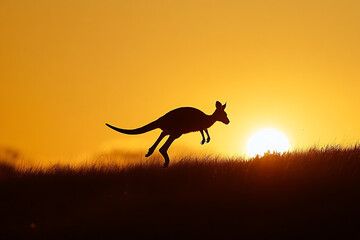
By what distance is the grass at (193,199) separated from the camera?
10.2m

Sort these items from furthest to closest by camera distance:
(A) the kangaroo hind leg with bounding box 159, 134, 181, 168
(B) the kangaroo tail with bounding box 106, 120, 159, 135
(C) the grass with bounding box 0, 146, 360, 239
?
(B) the kangaroo tail with bounding box 106, 120, 159, 135 → (A) the kangaroo hind leg with bounding box 159, 134, 181, 168 → (C) the grass with bounding box 0, 146, 360, 239

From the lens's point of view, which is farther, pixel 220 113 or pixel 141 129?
pixel 220 113

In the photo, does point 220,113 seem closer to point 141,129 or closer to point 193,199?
point 141,129

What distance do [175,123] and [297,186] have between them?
11.2 ft

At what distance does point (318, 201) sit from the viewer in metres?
11.3

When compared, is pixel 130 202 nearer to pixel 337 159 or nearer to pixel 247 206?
pixel 247 206

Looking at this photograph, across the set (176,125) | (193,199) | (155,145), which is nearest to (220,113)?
(176,125)

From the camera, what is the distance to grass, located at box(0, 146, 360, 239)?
33.5ft

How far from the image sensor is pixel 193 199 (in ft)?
36.8

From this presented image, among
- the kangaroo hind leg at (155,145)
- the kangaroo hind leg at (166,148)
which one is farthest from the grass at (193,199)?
the kangaroo hind leg at (155,145)

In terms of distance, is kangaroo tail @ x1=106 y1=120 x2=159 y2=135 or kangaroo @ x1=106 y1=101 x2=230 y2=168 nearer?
kangaroo @ x1=106 y1=101 x2=230 y2=168

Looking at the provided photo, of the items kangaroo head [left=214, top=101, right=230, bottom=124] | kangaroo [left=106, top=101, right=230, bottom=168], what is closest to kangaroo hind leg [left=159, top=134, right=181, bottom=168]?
kangaroo [left=106, top=101, right=230, bottom=168]

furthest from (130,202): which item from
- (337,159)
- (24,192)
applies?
(337,159)

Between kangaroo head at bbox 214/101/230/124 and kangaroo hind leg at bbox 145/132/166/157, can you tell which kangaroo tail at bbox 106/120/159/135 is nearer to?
kangaroo hind leg at bbox 145/132/166/157
